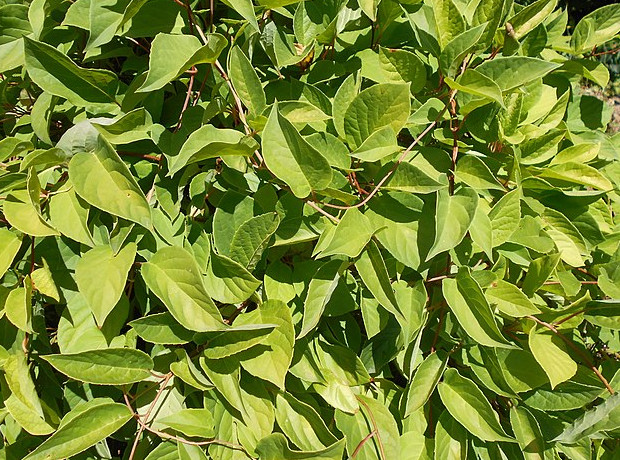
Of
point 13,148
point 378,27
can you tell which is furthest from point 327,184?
point 13,148

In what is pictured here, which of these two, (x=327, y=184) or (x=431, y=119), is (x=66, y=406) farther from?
(x=431, y=119)

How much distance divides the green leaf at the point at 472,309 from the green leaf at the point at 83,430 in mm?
570

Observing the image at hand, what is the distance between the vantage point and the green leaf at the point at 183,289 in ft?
2.81

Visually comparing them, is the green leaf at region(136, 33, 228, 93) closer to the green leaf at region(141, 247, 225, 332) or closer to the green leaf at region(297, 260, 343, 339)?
the green leaf at region(141, 247, 225, 332)

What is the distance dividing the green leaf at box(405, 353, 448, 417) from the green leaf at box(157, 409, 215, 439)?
35cm

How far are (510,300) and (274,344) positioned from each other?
430mm

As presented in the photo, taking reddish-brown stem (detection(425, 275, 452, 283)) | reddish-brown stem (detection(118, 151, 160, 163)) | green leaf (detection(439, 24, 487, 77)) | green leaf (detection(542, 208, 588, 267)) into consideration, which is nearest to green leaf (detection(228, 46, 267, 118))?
reddish-brown stem (detection(118, 151, 160, 163))

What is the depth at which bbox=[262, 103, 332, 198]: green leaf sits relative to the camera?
836 millimetres

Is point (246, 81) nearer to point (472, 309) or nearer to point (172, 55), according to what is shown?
point (172, 55)

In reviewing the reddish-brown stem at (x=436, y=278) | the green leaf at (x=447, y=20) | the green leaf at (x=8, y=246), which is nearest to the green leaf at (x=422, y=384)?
the reddish-brown stem at (x=436, y=278)

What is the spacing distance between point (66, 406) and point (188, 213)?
434 mm

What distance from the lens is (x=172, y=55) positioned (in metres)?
0.85

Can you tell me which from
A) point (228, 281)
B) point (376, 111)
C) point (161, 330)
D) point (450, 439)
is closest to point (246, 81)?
point (376, 111)

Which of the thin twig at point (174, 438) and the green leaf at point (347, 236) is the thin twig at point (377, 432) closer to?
the thin twig at point (174, 438)
